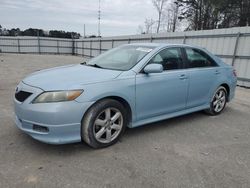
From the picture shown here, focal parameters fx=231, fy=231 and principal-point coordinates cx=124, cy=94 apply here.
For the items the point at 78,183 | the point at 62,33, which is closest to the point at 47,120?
the point at 78,183

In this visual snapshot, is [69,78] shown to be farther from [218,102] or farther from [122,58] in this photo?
[218,102]

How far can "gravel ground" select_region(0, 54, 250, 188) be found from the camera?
254 cm

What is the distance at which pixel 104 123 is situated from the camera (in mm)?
3240

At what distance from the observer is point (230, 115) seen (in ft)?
16.8

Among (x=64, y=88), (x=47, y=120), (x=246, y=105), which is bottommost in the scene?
(x=246, y=105)

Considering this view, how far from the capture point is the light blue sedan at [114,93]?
113 inches

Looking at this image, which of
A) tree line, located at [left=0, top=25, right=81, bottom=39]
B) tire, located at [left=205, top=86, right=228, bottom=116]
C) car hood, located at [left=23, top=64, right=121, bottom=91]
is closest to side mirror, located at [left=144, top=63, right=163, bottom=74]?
car hood, located at [left=23, top=64, right=121, bottom=91]

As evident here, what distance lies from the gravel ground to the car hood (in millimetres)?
894

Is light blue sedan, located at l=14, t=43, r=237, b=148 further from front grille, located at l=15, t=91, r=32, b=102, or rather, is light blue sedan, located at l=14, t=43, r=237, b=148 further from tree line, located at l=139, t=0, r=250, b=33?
tree line, located at l=139, t=0, r=250, b=33

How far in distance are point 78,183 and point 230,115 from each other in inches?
154

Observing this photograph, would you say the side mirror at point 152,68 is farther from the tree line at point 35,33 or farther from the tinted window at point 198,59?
the tree line at point 35,33

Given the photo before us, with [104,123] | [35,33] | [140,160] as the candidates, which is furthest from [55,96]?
[35,33]

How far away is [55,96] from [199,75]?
2780 millimetres

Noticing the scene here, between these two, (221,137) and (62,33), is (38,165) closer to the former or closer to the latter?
(221,137)
